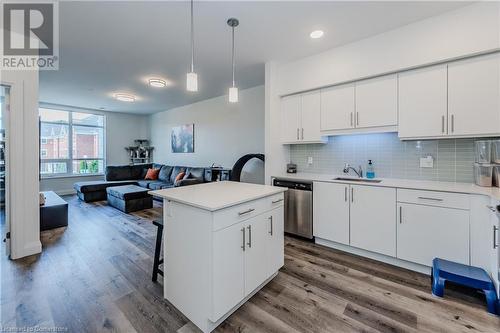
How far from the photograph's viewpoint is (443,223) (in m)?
2.15

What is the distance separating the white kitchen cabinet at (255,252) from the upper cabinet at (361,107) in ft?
5.93

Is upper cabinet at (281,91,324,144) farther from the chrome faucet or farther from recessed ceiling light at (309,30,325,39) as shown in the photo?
recessed ceiling light at (309,30,325,39)

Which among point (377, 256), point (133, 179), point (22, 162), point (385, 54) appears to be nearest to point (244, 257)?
point (377, 256)

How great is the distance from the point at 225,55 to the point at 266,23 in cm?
95

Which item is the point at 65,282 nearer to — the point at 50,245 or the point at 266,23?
the point at 50,245

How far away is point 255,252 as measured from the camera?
1.86 m

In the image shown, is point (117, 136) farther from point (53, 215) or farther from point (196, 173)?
point (53, 215)

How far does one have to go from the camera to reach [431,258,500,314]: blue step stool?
5.70ft

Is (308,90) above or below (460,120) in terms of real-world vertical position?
above

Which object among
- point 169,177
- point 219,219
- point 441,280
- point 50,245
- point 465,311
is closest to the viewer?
point 219,219

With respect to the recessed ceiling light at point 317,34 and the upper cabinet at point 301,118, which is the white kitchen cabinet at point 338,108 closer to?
the upper cabinet at point 301,118

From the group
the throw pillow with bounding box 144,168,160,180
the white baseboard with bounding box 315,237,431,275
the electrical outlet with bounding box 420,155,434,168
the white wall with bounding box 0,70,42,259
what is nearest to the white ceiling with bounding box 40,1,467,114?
the white wall with bounding box 0,70,42,259

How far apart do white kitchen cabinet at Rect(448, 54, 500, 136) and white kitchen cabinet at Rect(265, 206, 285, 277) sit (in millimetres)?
1992

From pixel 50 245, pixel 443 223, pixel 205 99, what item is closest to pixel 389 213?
pixel 443 223
